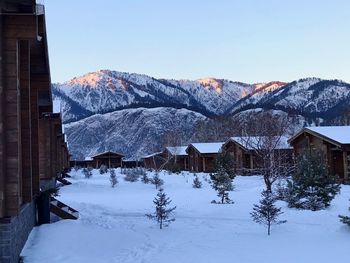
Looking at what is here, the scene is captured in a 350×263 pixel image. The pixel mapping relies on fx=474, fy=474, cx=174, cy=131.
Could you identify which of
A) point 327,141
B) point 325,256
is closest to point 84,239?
point 325,256

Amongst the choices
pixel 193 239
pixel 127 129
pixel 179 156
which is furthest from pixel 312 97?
pixel 193 239

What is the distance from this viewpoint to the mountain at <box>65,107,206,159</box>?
12306 centimetres

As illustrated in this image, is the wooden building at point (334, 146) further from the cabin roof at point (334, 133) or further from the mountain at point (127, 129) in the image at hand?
the mountain at point (127, 129)

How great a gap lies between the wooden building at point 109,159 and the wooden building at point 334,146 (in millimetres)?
49863

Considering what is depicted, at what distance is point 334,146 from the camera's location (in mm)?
28703

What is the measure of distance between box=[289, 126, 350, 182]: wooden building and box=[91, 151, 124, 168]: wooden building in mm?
49863

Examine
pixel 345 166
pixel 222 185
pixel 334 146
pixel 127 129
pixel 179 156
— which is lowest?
pixel 222 185

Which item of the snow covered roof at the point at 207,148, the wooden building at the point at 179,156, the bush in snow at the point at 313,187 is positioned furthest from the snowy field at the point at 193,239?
the wooden building at the point at 179,156

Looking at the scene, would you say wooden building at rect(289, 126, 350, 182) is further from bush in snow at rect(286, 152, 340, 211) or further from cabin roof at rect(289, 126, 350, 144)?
bush in snow at rect(286, 152, 340, 211)

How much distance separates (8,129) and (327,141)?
2436cm

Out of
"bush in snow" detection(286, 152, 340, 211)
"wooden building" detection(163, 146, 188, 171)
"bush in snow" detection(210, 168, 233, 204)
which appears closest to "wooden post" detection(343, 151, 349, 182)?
"bush in snow" detection(210, 168, 233, 204)

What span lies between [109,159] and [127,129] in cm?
5468

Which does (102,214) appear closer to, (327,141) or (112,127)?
(327,141)

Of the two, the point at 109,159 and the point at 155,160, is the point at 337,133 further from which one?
the point at 109,159
